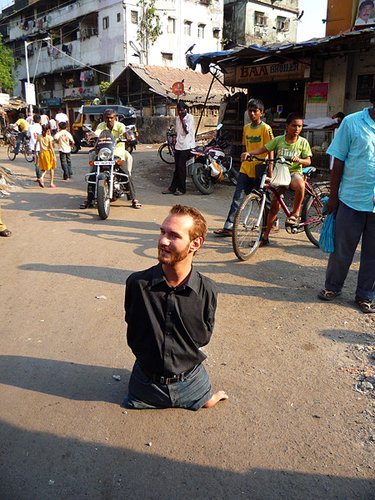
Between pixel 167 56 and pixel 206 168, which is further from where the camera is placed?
pixel 167 56

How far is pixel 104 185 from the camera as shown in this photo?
733 cm

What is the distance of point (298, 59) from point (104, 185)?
281 inches

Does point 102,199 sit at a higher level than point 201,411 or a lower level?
higher

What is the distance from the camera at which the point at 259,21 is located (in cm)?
3809

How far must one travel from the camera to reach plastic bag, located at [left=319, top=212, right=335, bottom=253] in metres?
4.22

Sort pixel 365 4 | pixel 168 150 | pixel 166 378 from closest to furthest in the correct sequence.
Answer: pixel 166 378
pixel 365 4
pixel 168 150

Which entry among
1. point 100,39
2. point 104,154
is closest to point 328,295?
Result: point 104,154

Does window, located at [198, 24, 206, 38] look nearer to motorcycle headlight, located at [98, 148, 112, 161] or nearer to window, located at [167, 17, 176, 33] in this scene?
window, located at [167, 17, 176, 33]

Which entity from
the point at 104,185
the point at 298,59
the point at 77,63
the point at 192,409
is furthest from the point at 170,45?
the point at 192,409

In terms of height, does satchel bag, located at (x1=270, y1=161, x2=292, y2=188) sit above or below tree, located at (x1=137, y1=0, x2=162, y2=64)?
below

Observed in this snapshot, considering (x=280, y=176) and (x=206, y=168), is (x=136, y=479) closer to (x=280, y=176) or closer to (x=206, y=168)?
(x=280, y=176)

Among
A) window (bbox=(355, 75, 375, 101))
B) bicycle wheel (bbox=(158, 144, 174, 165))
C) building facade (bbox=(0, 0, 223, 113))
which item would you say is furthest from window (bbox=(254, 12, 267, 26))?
window (bbox=(355, 75, 375, 101))

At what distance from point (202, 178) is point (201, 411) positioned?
810 cm

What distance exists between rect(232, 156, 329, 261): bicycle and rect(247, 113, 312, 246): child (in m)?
0.09
